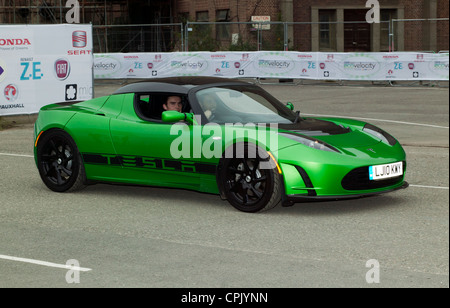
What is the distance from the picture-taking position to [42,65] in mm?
18250

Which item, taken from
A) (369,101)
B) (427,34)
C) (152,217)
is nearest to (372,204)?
(152,217)

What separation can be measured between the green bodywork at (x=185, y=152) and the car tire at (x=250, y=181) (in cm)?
10

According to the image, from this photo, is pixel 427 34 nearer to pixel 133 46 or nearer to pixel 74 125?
pixel 133 46

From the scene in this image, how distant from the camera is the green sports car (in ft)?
26.0

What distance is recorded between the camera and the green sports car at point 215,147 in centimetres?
794

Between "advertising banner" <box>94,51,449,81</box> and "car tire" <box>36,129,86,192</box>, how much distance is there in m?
19.0

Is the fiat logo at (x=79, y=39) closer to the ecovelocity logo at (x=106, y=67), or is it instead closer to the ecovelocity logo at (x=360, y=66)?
the ecovelocity logo at (x=360, y=66)

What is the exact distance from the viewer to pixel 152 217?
8281 millimetres

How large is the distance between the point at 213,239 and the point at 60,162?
3.16m

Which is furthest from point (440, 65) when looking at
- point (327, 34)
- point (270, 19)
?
point (327, 34)

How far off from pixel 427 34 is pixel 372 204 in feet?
116

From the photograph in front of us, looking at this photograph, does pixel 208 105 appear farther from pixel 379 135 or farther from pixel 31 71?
pixel 31 71

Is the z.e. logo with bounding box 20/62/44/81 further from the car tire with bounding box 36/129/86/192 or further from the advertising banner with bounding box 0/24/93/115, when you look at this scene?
the car tire with bounding box 36/129/86/192

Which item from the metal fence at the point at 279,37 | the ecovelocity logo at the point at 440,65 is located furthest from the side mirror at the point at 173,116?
the metal fence at the point at 279,37
